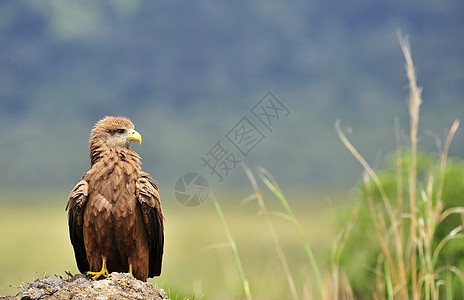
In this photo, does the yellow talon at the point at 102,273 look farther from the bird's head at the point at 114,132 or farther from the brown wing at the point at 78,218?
the bird's head at the point at 114,132

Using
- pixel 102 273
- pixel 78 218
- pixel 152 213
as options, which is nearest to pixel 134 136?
pixel 152 213

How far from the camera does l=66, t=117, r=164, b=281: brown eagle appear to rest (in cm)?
455

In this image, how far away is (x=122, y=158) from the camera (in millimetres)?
4855

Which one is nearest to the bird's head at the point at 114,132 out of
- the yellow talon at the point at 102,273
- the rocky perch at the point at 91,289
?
the yellow talon at the point at 102,273

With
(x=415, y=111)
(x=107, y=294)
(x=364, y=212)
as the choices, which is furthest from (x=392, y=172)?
(x=107, y=294)

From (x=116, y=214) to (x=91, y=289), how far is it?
2.52ft

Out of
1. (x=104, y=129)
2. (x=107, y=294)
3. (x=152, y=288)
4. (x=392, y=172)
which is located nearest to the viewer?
(x=107, y=294)

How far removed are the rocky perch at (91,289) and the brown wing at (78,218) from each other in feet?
2.06

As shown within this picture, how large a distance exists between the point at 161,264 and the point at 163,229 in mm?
424

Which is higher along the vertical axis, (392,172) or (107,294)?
(392,172)

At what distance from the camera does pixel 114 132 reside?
16.4 ft

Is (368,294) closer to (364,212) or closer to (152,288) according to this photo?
(364,212)

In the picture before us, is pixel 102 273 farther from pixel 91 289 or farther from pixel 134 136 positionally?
pixel 134 136

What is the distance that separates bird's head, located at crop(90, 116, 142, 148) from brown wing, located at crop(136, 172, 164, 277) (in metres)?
0.42
